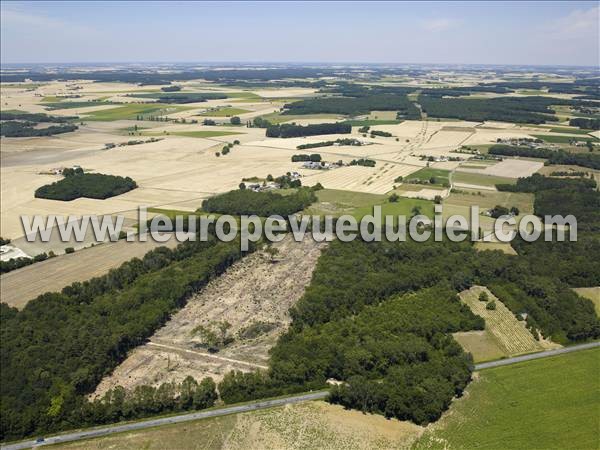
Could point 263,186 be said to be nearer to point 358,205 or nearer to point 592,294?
point 358,205

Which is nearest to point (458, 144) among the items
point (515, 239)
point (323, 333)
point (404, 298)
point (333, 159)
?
point (333, 159)

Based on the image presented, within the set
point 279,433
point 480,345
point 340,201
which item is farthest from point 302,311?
point 340,201

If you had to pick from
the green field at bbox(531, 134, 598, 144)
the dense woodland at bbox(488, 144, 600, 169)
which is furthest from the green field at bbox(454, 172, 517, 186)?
the green field at bbox(531, 134, 598, 144)

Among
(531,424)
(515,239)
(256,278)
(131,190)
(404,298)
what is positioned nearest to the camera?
(531,424)

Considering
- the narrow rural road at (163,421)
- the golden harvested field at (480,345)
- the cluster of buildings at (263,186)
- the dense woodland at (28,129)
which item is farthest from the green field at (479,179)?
the dense woodland at (28,129)

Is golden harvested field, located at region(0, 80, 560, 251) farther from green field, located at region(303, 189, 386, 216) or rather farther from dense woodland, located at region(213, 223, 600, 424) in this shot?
dense woodland, located at region(213, 223, 600, 424)

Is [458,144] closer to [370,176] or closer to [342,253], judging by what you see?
[370,176]
